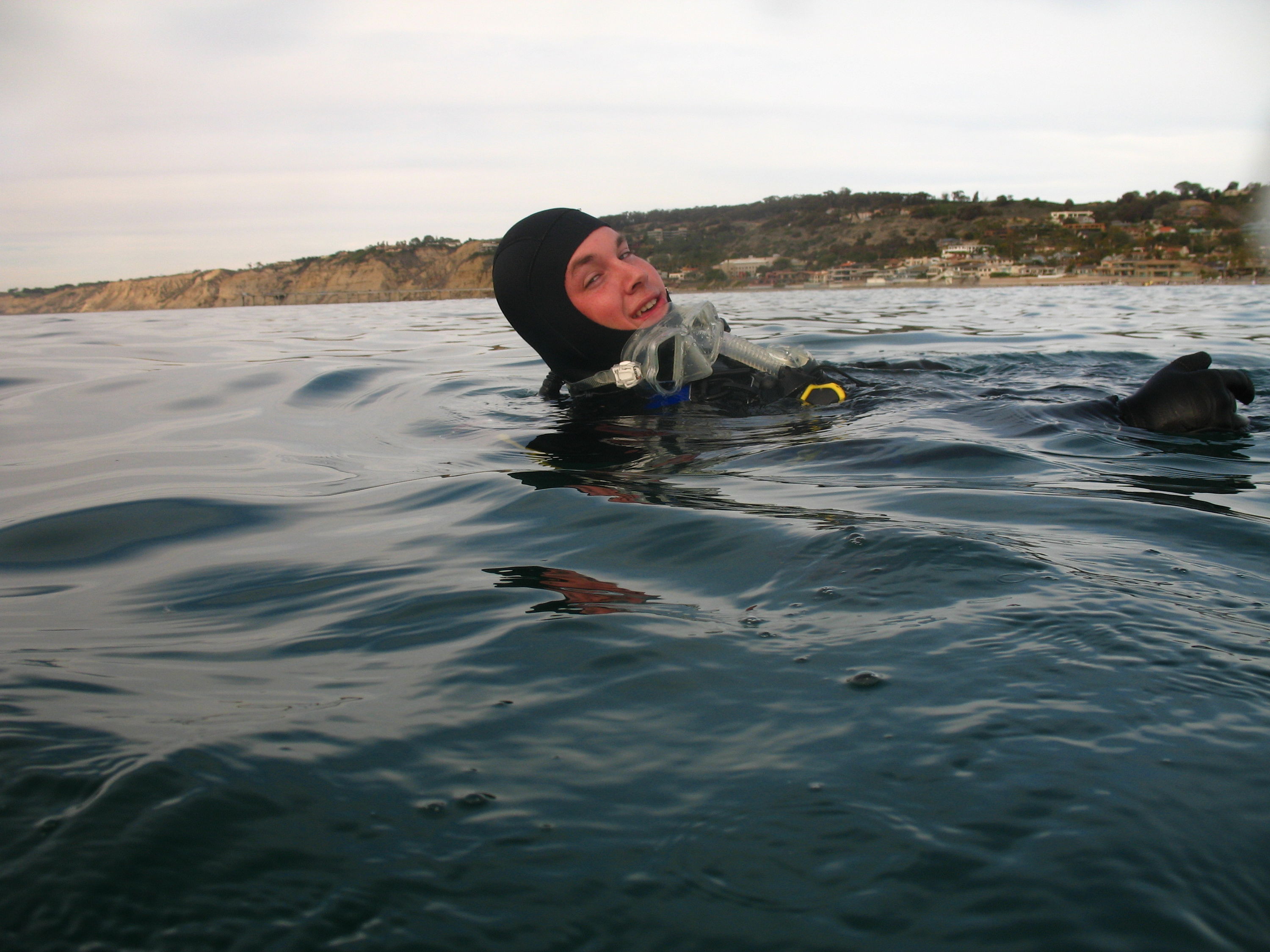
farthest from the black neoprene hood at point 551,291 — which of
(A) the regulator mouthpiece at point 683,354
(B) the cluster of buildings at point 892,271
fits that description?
(B) the cluster of buildings at point 892,271

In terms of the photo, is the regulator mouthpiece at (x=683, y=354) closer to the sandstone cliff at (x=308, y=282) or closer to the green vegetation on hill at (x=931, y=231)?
the green vegetation on hill at (x=931, y=231)

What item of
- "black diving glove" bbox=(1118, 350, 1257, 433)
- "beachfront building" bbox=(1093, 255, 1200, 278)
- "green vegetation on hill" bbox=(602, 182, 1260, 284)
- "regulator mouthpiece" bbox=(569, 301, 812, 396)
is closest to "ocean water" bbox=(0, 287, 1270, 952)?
"black diving glove" bbox=(1118, 350, 1257, 433)

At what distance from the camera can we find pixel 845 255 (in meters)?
80.9

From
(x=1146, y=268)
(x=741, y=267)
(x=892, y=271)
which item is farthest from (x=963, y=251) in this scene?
(x=741, y=267)

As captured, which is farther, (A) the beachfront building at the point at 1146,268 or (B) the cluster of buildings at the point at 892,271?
(B) the cluster of buildings at the point at 892,271

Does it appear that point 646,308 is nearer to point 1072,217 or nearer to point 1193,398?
point 1193,398

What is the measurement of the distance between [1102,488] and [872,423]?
4.22ft

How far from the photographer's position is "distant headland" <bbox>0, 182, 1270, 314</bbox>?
6297 centimetres

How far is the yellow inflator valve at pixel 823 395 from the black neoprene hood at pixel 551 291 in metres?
0.98

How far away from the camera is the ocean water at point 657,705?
34.6 inches

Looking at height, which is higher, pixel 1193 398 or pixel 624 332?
pixel 624 332

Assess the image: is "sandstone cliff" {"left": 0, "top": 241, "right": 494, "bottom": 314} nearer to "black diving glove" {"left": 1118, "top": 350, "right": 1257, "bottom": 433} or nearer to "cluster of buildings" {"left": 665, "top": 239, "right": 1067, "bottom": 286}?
"cluster of buildings" {"left": 665, "top": 239, "right": 1067, "bottom": 286}

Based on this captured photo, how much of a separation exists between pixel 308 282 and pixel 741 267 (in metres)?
49.5

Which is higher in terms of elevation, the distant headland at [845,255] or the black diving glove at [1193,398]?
the distant headland at [845,255]
